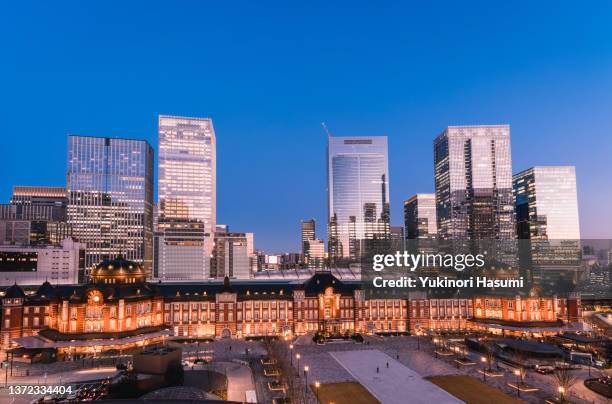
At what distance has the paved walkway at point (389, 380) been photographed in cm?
5284

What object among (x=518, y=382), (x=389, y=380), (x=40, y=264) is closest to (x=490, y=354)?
(x=518, y=382)

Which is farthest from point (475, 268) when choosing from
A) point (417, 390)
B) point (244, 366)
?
point (244, 366)

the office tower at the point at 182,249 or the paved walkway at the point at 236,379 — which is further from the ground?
the office tower at the point at 182,249

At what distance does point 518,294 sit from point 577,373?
32554 millimetres

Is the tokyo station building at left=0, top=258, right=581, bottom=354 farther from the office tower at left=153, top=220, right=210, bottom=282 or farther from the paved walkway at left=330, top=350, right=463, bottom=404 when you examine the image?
the office tower at left=153, top=220, right=210, bottom=282

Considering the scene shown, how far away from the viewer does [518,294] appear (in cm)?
9444

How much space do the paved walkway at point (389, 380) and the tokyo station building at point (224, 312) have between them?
2197cm

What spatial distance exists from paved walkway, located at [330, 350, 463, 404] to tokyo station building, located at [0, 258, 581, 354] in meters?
22.0

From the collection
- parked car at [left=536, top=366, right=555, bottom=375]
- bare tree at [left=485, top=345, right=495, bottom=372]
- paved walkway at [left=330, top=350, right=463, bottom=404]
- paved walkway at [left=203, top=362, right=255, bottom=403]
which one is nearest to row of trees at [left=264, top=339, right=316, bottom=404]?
paved walkway at [left=203, top=362, right=255, bottom=403]

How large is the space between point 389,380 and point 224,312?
4739 cm

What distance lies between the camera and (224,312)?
96812 mm

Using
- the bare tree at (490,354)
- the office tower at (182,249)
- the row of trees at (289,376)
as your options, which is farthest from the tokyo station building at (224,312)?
the office tower at (182,249)

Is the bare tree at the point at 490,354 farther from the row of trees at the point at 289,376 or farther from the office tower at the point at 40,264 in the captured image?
the office tower at the point at 40,264

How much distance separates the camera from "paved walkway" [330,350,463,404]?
5284 cm
